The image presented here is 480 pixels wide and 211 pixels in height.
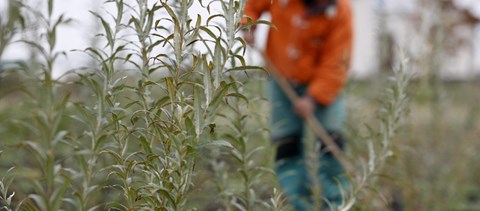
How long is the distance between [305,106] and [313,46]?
17.0 inches

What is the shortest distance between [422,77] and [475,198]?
175cm

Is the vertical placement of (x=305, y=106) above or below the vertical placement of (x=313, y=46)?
below

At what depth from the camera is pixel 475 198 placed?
16.5 ft

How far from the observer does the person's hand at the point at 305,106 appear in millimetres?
3803

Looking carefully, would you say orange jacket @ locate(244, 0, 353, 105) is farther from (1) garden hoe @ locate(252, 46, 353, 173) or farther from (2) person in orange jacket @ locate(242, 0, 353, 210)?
(1) garden hoe @ locate(252, 46, 353, 173)

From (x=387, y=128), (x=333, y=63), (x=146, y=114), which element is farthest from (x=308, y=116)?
(x=146, y=114)

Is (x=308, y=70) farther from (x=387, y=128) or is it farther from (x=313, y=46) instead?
(x=387, y=128)

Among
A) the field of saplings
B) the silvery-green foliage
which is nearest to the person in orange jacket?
the field of saplings

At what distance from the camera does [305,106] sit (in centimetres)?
380

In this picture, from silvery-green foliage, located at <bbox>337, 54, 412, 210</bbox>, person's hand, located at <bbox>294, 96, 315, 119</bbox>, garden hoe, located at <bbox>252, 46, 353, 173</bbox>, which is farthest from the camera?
person's hand, located at <bbox>294, 96, 315, 119</bbox>

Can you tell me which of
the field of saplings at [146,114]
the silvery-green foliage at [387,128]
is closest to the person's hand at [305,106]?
the field of saplings at [146,114]

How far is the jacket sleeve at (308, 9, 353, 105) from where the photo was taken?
383 cm

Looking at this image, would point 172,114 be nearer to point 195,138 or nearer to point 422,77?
point 195,138

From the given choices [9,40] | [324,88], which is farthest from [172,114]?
[324,88]
